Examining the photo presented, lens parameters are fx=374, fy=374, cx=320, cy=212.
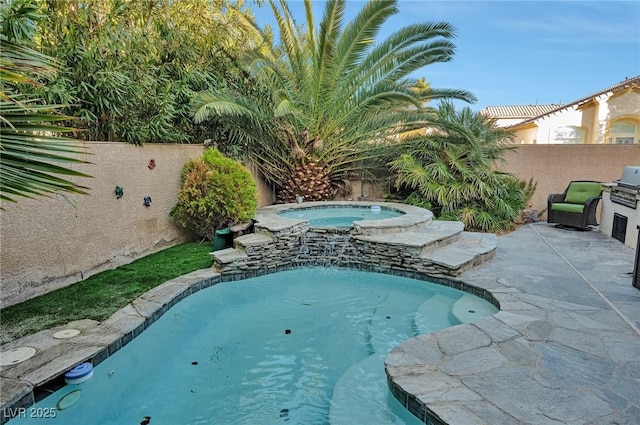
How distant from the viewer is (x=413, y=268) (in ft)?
20.5

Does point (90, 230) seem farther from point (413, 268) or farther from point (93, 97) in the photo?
point (413, 268)

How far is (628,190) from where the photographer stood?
7.44m

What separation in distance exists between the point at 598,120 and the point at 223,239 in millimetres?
19629

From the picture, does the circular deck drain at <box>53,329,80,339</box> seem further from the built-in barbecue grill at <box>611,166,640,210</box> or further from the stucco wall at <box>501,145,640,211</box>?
the stucco wall at <box>501,145,640,211</box>

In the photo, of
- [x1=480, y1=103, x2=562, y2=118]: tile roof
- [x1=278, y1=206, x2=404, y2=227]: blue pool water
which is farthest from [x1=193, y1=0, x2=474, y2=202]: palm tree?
[x1=480, y1=103, x2=562, y2=118]: tile roof

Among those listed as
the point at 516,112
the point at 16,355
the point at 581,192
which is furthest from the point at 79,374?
the point at 516,112

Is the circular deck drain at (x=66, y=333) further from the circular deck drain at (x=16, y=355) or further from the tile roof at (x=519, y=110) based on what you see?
the tile roof at (x=519, y=110)

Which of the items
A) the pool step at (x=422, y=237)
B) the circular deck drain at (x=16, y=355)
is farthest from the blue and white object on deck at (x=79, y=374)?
the pool step at (x=422, y=237)

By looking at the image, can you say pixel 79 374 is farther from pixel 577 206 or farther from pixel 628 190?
pixel 577 206

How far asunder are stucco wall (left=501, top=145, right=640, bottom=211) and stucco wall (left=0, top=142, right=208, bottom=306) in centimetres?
956

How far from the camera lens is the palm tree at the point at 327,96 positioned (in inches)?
342

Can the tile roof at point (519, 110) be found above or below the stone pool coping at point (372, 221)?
above

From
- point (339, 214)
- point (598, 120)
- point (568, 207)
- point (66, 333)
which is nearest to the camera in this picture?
point (66, 333)

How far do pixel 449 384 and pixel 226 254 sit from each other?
172 inches
